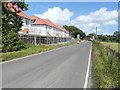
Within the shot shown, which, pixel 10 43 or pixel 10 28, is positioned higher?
pixel 10 28

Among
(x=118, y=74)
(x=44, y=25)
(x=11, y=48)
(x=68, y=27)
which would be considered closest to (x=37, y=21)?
(x=44, y=25)

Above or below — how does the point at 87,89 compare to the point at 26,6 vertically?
below

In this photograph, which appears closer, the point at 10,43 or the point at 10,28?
the point at 10,43

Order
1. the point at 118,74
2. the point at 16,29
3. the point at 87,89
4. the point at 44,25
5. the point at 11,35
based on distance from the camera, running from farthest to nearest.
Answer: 1. the point at 44,25
2. the point at 16,29
3. the point at 11,35
4. the point at 118,74
5. the point at 87,89

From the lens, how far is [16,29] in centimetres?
2039

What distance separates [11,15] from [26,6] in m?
2.86

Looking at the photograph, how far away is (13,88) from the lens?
5.19 metres

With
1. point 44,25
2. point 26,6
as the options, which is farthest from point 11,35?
point 44,25

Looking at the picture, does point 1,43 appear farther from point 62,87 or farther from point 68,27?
point 68,27

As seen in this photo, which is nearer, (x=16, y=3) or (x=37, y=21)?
(x=16, y=3)

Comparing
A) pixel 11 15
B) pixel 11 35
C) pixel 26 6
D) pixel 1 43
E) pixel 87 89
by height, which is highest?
pixel 26 6

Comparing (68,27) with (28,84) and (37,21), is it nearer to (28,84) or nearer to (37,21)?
(37,21)

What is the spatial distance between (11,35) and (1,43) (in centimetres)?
202

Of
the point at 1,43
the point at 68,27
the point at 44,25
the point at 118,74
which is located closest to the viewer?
the point at 118,74
